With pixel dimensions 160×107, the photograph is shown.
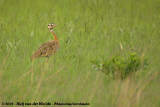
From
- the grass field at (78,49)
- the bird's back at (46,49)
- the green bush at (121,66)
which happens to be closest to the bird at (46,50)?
the bird's back at (46,49)

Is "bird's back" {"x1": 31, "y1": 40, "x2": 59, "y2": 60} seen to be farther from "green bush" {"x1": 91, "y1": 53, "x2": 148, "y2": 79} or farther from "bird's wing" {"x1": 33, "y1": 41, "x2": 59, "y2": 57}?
"green bush" {"x1": 91, "y1": 53, "x2": 148, "y2": 79}

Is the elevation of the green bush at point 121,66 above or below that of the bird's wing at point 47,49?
below

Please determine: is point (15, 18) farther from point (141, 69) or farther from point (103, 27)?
point (141, 69)

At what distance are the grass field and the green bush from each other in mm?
134

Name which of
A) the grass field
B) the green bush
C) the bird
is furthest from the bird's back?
the green bush

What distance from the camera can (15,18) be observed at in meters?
10.5

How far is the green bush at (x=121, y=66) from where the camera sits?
5508mm

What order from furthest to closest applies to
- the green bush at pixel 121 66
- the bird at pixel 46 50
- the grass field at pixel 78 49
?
the bird at pixel 46 50, the green bush at pixel 121 66, the grass field at pixel 78 49

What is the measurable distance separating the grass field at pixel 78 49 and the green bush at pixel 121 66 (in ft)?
0.44

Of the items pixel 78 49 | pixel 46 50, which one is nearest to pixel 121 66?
pixel 78 49

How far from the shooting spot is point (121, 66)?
17.9ft

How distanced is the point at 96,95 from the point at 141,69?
1.09 metres

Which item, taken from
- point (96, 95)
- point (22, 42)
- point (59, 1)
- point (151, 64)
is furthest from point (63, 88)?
point (59, 1)

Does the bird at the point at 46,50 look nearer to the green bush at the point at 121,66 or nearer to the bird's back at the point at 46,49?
the bird's back at the point at 46,49
